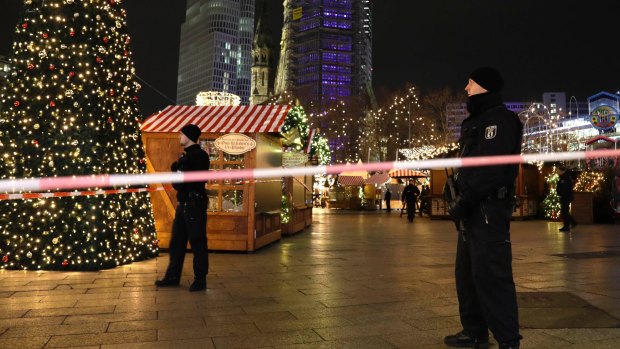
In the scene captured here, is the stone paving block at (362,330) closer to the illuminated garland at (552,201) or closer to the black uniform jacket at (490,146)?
the black uniform jacket at (490,146)

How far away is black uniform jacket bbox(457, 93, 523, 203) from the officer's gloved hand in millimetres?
27

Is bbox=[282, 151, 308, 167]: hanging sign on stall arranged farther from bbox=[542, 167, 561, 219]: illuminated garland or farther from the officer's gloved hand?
bbox=[542, 167, 561, 219]: illuminated garland

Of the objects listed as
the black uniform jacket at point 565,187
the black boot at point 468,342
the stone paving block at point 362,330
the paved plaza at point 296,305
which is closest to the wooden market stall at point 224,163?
the paved plaza at point 296,305

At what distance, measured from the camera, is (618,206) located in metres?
18.5

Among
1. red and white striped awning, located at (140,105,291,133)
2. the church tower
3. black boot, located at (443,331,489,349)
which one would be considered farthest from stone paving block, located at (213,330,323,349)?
the church tower

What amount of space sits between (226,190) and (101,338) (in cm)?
599

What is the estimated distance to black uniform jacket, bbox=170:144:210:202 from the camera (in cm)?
626

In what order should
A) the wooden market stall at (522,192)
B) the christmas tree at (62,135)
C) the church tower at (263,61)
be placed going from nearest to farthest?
the christmas tree at (62,135), the wooden market stall at (522,192), the church tower at (263,61)

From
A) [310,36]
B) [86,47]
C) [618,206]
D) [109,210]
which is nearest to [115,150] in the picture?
[109,210]

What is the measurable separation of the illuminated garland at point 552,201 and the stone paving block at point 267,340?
59.2 ft

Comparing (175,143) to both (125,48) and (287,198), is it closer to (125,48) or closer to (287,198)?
(125,48)

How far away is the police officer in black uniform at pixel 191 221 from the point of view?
6.25m

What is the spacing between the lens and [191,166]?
250 inches

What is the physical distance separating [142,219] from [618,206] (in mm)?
16820
